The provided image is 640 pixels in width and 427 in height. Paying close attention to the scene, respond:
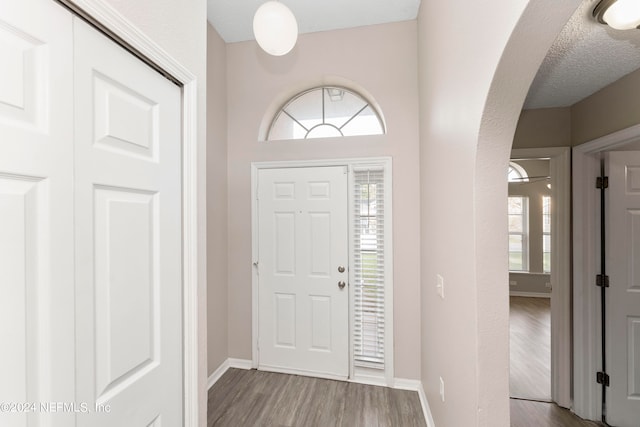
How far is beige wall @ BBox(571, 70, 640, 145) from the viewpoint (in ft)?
6.29

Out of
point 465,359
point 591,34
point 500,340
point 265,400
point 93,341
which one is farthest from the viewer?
point 265,400

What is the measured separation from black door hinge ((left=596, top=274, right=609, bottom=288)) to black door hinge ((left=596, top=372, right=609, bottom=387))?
2.25 feet

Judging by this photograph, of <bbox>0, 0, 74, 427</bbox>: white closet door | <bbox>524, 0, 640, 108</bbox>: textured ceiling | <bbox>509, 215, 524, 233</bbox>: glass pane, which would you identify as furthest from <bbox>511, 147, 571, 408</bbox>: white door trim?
<bbox>509, 215, 524, 233</bbox>: glass pane

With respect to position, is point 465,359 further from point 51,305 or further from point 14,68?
point 14,68

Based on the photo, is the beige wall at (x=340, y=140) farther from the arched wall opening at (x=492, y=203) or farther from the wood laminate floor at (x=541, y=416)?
the arched wall opening at (x=492, y=203)

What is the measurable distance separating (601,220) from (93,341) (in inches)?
128

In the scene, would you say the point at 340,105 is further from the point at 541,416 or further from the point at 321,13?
the point at 541,416

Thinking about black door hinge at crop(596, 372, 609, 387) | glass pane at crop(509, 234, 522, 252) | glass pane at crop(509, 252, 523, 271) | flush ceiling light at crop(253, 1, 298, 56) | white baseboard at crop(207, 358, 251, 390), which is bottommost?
white baseboard at crop(207, 358, 251, 390)

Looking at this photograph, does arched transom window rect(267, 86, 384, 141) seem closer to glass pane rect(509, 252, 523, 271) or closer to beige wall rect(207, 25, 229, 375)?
beige wall rect(207, 25, 229, 375)

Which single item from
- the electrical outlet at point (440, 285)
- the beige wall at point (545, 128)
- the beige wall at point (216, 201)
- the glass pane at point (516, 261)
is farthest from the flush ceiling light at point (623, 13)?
the glass pane at point (516, 261)

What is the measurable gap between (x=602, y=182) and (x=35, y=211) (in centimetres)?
334

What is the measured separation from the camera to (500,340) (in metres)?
1.12

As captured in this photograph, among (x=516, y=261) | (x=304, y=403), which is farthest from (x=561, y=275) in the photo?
(x=516, y=261)

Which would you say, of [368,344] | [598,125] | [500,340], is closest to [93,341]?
[500,340]
